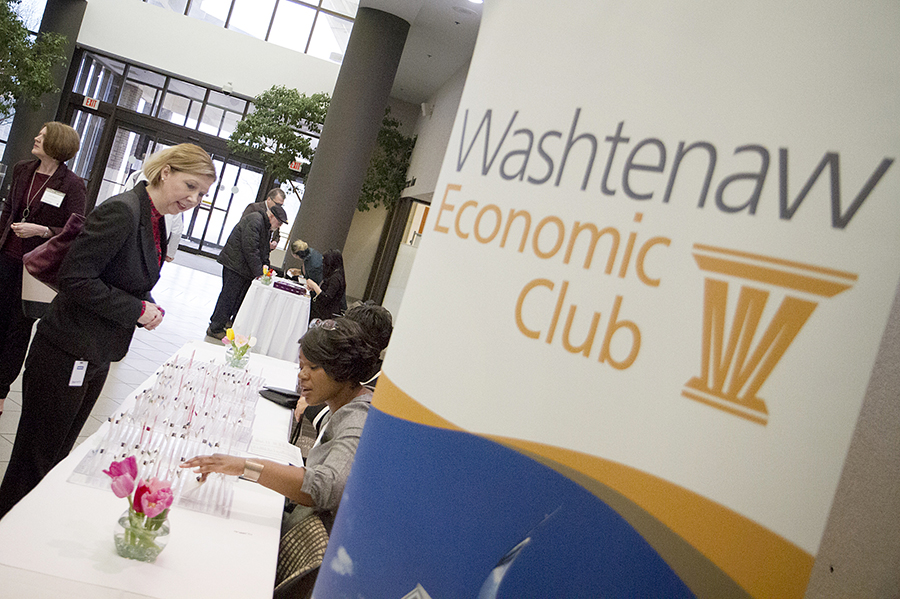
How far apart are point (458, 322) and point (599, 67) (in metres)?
0.44

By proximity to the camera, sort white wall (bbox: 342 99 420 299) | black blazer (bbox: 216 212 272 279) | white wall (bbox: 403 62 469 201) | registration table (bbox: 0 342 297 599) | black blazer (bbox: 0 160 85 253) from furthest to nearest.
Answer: white wall (bbox: 342 99 420 299), white wall (bbox: 403 62 469 201), black blazer (bbox: 216 212 272 279), black blazer (bbox: 0 160 85 253), registration table (bbox: 0 342 297 599)

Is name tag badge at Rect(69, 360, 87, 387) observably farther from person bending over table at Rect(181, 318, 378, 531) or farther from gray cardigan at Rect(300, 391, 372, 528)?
gray cardigan at Rect(300, 391, 372, 528)

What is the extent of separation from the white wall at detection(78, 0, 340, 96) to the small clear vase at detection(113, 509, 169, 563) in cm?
1321

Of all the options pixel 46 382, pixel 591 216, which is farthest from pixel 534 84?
pixel 46 382

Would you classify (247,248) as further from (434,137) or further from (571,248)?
(571,248)

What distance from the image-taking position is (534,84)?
1.08 metres

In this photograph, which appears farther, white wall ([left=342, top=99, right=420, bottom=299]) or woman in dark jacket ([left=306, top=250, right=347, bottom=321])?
white wall ([left=342, top=99, right=420, bottom=299])

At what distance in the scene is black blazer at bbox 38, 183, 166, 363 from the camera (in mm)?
2203

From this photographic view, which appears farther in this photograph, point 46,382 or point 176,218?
point 176,218

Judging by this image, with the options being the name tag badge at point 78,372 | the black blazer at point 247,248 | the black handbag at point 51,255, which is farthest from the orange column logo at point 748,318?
the black blazer at point 247,248

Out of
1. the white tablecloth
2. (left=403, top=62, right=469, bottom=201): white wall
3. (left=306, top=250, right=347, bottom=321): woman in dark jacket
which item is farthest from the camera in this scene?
(left=403, top=62, right=469, bottom=201): white wall

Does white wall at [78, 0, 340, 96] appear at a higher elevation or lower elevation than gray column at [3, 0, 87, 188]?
higher

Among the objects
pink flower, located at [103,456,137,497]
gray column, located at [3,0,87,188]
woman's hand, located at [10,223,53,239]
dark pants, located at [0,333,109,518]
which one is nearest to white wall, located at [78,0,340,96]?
gray column, located at [3,0,87,188]

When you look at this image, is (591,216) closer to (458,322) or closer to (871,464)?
(458,322)
